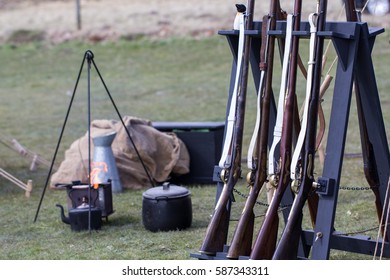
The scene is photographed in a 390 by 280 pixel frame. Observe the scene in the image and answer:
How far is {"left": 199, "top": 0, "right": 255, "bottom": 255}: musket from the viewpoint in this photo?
17.6 ft

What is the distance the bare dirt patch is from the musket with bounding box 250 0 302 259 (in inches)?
521

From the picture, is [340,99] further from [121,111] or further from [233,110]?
[121,111]

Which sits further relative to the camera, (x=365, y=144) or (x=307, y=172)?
(x=365, y=144)

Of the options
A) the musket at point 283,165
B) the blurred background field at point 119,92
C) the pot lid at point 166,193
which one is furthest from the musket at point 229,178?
the pot lid at point 166,193

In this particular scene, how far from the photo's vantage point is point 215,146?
905 cm

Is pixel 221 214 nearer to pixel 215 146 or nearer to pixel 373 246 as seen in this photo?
pixel 373 246

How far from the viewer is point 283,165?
16.9ft

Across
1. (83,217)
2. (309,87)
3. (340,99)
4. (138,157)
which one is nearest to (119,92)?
(138,157)

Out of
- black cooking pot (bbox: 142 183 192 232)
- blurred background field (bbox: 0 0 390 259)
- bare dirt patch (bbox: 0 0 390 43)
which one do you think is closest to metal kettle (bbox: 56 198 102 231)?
blurred background field (bbox: 0 0 390 259)

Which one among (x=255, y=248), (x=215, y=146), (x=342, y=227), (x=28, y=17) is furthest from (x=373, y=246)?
(x=28, y=17)

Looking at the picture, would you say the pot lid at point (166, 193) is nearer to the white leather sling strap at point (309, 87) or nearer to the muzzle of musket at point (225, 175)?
the muzzle of musket at point (225, 175)

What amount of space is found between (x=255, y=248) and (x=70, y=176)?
4215 mm

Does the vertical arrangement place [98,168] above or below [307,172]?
below

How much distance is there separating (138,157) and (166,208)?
6.93 feet
